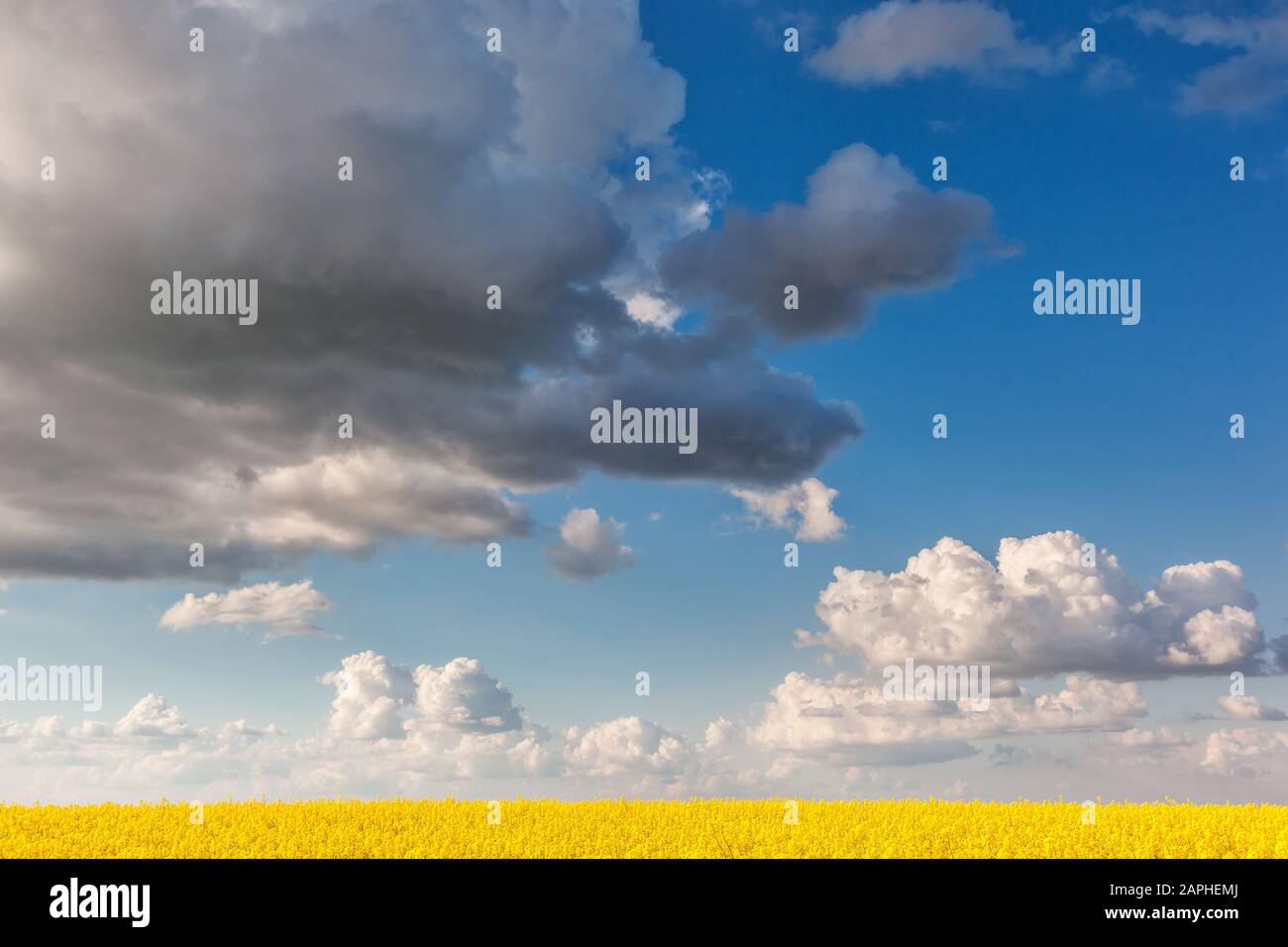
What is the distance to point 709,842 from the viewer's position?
19.7m

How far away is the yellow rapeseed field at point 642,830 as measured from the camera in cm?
1961

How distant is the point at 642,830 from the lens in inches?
875

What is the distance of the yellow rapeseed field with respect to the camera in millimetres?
19609
